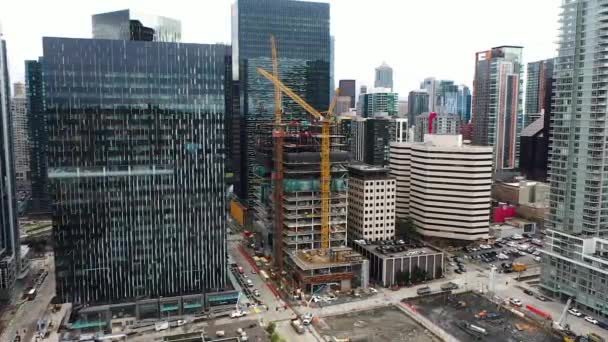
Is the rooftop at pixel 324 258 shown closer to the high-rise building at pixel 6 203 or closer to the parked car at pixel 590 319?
the parked car at pixel 590 319

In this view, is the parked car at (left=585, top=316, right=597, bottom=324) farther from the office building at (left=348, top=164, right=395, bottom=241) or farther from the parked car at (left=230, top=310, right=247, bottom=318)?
the parked car at (left=230, top=310, right=247, bottom=318)

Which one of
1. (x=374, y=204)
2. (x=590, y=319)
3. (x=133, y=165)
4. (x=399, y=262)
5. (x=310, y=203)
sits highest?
(x=133, y=165)

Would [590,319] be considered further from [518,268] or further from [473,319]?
[518,268]

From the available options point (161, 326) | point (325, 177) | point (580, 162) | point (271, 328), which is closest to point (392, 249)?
point (325, 177)

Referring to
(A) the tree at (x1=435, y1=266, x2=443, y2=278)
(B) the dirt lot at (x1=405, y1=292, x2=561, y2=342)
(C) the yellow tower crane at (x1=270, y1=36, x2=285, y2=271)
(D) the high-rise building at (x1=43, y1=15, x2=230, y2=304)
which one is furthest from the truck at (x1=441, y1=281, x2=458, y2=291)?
(D) the high-rise building at (x1=43, y1=15, x2=230, y2=304)

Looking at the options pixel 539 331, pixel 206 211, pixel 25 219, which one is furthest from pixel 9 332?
pixel 25 219
